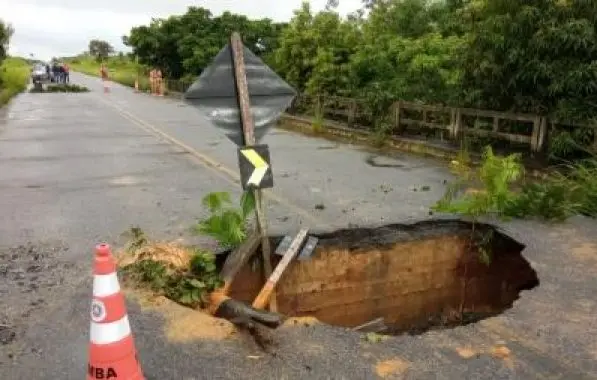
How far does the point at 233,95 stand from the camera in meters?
5.17

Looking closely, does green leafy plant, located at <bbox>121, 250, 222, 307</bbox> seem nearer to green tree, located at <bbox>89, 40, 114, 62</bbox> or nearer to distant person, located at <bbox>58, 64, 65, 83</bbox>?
distant person, located at <bbox>58, 64, 65, 83</bbox>

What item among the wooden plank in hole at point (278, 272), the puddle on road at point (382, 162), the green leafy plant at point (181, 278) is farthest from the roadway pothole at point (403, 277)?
the puddle on road at point (382, 162)

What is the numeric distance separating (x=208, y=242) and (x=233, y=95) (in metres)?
1.73

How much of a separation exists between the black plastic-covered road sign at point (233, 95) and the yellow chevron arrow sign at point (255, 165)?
169 mm

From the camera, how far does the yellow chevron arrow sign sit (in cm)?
514

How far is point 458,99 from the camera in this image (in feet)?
42.3

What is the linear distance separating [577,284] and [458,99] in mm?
8338

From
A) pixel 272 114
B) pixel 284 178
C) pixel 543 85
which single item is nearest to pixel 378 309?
pixel 272 114

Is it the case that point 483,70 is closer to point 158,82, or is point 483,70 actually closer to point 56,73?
point 158,82

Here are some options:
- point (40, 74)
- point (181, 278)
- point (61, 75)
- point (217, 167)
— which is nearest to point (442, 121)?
point (217, 167)

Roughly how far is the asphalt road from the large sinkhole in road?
39cm

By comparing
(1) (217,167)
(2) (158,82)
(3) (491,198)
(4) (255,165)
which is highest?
(4) (255,165)

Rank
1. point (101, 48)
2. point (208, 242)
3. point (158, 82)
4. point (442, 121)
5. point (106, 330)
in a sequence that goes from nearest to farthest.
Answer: point (106, 330), point (208, 242), point (442, 121), point (158, 82), point (101, 48)

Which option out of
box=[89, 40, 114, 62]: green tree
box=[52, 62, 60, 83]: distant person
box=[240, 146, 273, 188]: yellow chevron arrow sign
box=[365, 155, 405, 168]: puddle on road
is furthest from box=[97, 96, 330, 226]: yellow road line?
box=[89, 40, 114, 62]: green tree
